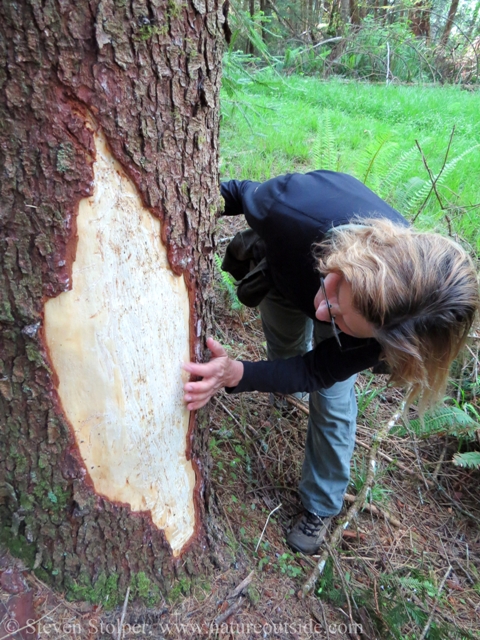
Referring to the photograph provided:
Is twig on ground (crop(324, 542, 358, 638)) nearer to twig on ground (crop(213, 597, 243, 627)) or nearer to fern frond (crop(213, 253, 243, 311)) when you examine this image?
twig on ground (crop(213, 597, 243, 627))

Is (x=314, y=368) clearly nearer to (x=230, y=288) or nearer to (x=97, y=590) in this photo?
(x=97, y=590)

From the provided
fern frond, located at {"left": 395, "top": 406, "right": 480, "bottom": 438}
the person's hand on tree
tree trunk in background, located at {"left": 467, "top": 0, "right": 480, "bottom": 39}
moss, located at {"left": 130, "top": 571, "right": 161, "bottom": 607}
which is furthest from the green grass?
tree trunk in background, located at {"left": 467, "top": 0, "right": 480, "bottom": 39}

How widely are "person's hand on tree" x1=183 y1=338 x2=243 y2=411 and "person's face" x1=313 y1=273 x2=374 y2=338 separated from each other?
39 centimetres

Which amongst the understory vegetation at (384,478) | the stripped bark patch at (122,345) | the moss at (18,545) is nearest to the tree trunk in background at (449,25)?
the understory vegetation at (384,478)

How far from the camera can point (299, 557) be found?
6.98 ft

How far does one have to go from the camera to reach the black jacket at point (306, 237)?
5.56ft

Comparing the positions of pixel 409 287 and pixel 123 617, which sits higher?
pixel 409 287

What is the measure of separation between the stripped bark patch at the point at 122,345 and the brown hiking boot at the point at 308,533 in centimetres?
92

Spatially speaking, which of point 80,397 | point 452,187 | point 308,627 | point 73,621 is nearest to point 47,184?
point 80,397

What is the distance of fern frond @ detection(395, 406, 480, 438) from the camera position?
2.63 m

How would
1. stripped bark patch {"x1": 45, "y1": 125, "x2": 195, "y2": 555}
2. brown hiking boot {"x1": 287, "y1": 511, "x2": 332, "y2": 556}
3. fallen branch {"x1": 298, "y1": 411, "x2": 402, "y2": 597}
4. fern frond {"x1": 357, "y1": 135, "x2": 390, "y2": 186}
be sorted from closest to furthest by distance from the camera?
stripped bark patch {"x1": 45, "y1": 125, "x2": 195, "y2": 555} < fallen branch {"x1": 298, "y1": 411, "x2": 402, "y2": 597} < brown hiking boot {"x1": 287, "y1": 511, "x2": 332, "y2": 556} < fern frond {"x1": 357, "y1": 135, "x2": 390, "y2": 186}

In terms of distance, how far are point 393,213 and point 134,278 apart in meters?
1.06

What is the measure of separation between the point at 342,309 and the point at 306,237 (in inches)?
13.5

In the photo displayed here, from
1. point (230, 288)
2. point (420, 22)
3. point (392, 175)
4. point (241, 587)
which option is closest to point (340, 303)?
point (241, 587)
